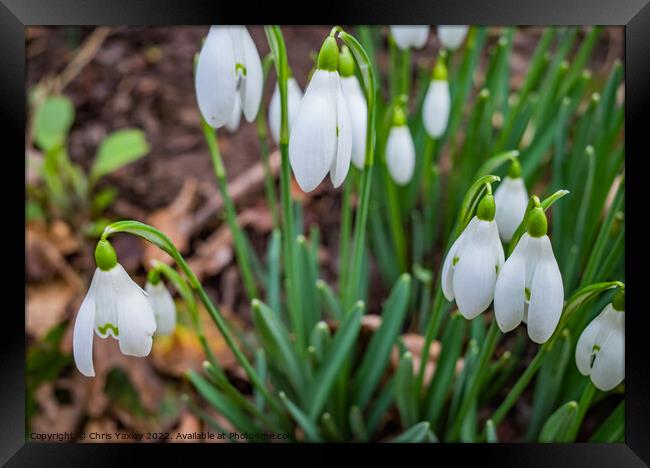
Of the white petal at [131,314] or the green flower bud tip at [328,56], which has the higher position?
the green flower bud tip at [328,56]

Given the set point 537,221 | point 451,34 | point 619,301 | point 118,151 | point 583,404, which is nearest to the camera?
point 537,221

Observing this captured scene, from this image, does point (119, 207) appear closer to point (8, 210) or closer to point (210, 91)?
point (8, 210)

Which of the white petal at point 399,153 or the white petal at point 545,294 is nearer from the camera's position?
the white petal at point 545,294

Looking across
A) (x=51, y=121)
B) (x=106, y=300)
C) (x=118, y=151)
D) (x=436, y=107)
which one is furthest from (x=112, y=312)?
(x=51, y=121)

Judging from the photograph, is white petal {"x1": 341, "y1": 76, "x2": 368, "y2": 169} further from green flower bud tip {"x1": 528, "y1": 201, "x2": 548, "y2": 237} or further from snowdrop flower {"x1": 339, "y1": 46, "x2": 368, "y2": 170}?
green flower bud tip {"x1": 528, "y1": 201, "x2": 548, "y2": 237}

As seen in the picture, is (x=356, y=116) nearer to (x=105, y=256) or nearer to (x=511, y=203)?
(x=511, y=203)

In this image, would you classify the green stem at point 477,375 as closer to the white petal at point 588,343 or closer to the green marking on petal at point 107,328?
the white petal at point 588,343

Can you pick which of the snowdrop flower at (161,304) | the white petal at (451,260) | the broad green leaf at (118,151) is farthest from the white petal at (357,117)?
the broad green leaf at (118,151)
